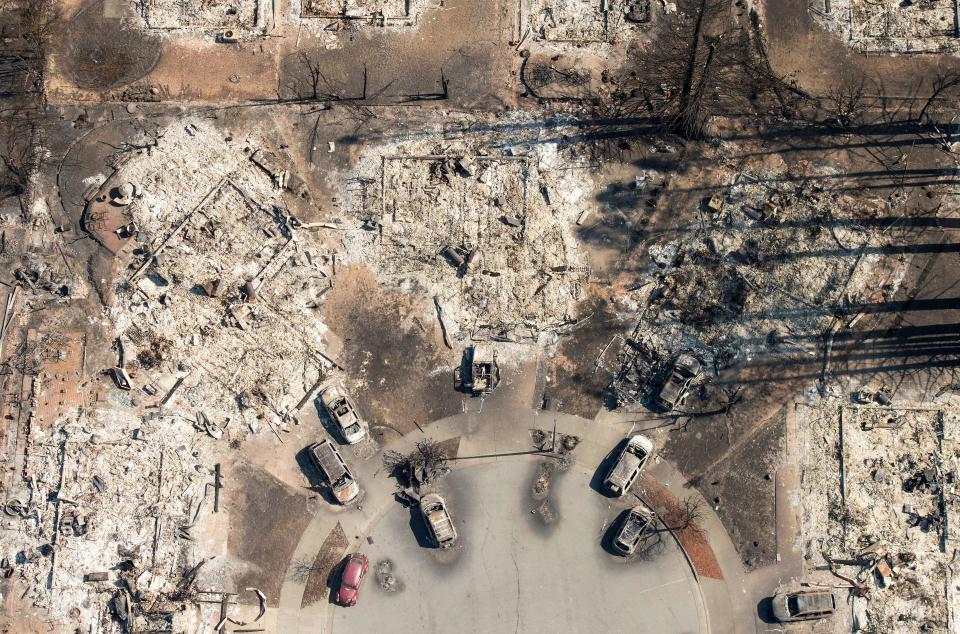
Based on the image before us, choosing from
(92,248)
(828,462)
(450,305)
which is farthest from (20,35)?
(828,462)

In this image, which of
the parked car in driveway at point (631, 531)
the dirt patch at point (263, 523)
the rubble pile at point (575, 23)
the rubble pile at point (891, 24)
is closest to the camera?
the parked car in driveway at point (631, 531)

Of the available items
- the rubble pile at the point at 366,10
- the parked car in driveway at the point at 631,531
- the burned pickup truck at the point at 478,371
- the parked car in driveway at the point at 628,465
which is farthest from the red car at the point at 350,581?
the rubble pile at the point at 366,10

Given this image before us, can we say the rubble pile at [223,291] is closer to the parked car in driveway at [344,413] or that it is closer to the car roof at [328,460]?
the parked car in driveway at [344,413]

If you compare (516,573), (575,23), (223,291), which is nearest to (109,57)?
(223,291)

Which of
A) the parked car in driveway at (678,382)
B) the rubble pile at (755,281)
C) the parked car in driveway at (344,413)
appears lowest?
the parked car in driveway at (344,413)

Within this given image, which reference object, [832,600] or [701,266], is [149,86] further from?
[832,600]

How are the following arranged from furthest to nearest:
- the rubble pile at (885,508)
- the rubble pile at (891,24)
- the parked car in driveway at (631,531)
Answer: the rubble pile at (891,24), the rubble pile at (885,508), the parked car in driveway at (631,531)

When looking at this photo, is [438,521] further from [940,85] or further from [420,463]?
[940,85]

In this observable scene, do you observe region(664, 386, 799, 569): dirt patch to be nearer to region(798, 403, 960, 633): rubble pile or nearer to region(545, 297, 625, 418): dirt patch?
region(798, 403, 960, 633): rubble pile
